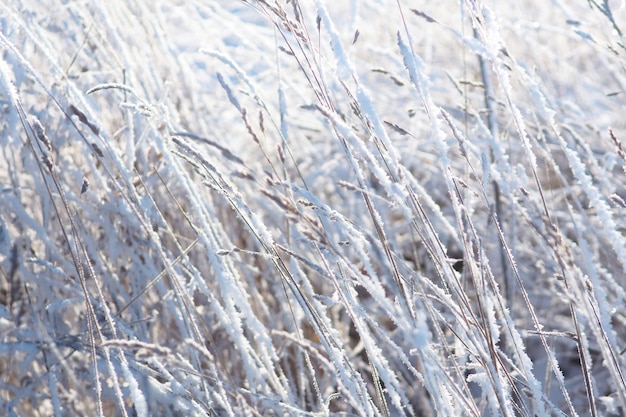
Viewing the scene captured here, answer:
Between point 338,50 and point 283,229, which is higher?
point 338,50

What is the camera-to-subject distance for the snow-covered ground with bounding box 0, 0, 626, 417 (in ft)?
2.29

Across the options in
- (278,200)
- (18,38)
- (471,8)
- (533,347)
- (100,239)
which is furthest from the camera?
(533,347)

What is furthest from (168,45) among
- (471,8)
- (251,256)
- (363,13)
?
(363,13)

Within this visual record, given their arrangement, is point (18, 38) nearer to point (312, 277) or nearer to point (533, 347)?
point (312, 277)

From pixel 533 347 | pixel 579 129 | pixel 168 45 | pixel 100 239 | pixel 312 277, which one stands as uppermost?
pixel 168 45

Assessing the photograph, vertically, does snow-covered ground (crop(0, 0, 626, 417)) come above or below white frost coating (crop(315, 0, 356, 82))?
below

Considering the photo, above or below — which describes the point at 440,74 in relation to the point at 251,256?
above

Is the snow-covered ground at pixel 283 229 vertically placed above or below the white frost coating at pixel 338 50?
below

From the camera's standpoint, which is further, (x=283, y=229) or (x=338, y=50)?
(x=283, y=229)

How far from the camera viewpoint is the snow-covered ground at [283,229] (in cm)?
70

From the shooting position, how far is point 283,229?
168 centimetres

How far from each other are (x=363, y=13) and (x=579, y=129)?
186 centimetres

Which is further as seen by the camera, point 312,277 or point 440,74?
point 440,74

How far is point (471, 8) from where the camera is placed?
28.5 inches
